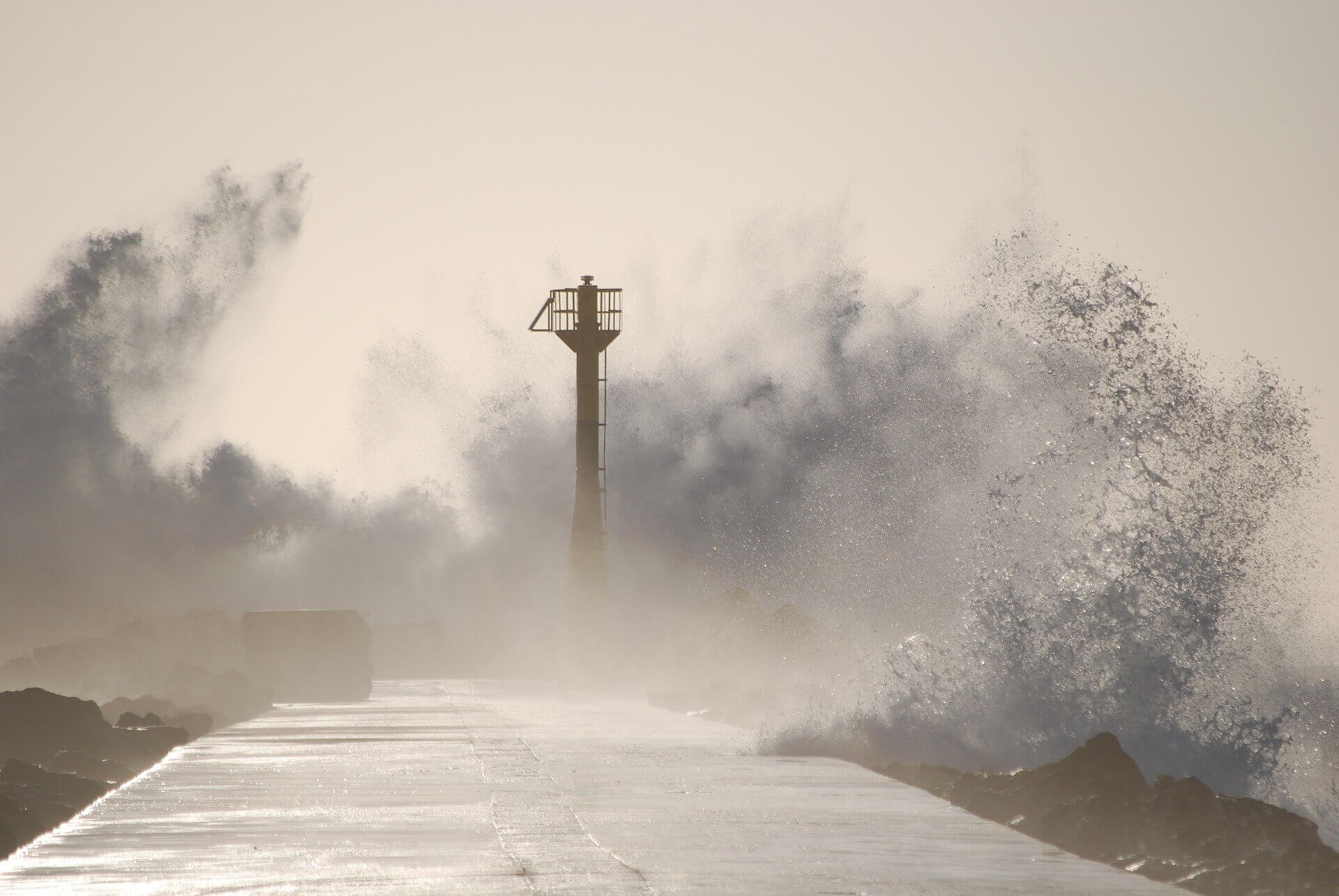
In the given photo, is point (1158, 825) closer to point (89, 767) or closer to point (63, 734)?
point (89, 767)

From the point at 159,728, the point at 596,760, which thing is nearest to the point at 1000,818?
the point at 596,760

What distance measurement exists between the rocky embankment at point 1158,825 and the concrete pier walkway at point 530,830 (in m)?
0.56

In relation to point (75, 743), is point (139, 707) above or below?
above

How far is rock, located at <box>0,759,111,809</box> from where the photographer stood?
18266mm

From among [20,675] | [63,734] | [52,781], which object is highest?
[20,675]

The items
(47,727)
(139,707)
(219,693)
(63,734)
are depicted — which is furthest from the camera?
(219,693)

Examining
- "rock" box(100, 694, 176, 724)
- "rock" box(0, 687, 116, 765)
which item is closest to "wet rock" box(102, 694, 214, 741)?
"rock" box(100, 694, 176, 724)

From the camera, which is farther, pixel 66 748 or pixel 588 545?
pixel 588 545

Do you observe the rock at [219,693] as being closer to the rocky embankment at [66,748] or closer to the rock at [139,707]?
the rock at [139,707]

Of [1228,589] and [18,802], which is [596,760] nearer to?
[18,802]

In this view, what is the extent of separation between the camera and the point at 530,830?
13.6m

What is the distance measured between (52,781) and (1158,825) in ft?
37.0

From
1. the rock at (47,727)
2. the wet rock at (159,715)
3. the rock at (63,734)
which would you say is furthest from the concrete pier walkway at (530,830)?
the wet rock at (159,715)

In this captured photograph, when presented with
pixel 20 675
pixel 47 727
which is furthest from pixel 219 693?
pixel 20 675
